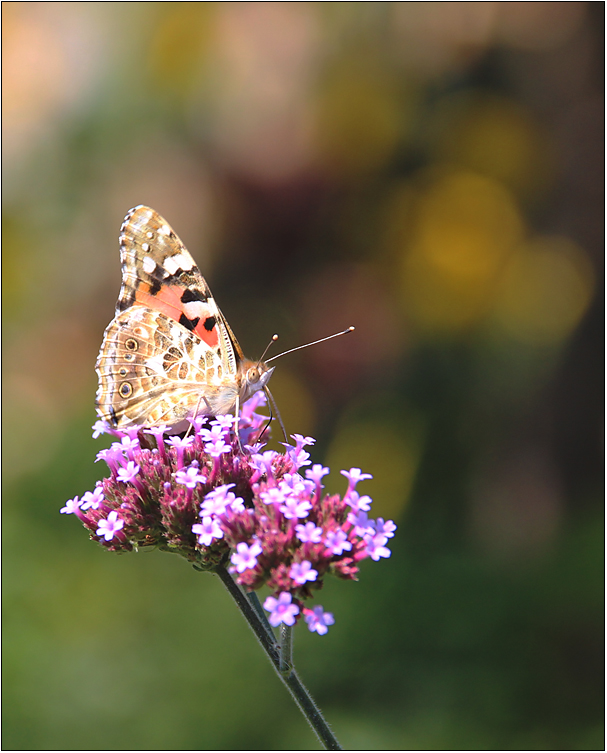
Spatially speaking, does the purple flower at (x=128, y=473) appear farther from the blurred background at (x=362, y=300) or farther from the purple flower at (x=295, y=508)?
the blurred background at (x=362, y=300)

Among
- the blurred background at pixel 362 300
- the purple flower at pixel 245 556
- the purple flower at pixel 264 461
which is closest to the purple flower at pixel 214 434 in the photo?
the purple flower at pixel 264 461

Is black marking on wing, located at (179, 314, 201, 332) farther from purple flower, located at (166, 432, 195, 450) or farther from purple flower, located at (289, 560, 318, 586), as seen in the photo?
purple flower, located at (289, 560, 318, 586)

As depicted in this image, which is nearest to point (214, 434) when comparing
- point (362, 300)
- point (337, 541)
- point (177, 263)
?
point (337, 541)

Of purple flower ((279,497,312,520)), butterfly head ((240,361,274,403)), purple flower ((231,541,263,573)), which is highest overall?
butterfly head ((240,361,274,403))

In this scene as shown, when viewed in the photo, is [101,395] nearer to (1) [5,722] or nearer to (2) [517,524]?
(1) [5,722]

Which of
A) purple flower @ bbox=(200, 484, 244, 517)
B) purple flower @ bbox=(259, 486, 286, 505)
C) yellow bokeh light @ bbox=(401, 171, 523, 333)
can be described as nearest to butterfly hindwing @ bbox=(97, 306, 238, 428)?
purple flower @ bbox=(200, 484, 244, 517)

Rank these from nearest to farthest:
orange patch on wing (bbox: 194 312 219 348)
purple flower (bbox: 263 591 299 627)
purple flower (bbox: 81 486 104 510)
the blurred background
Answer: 1. purple flower (bbox: 263 591 299 627)
2. purple flower (bbox: 81 486 104 510)
3. orange patch on wing (bbox: 194 312 219 348)
4. the blurred background
